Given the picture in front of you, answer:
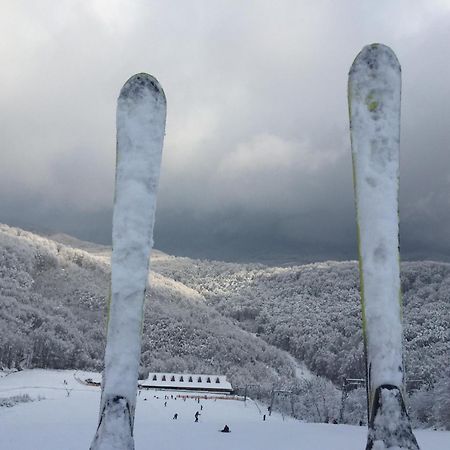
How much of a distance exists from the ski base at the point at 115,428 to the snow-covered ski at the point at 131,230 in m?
0.02

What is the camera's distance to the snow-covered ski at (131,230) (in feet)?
33.2

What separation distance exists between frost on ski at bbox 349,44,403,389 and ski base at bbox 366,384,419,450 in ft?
0.65

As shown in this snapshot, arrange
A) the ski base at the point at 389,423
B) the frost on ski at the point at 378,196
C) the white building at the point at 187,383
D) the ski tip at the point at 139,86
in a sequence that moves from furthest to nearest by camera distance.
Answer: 1. the white building at the point at 187,383
2. the ski tip at the point at 139,86
3. the frost on ski at the point at 378,196
4. the ski base at the point at 389,423

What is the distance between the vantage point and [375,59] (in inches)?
416

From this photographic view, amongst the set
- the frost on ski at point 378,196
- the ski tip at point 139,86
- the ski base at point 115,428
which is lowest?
the ski base at point 115,428

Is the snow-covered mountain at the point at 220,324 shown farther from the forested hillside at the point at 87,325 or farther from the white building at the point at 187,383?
the white building at the point at 187,383

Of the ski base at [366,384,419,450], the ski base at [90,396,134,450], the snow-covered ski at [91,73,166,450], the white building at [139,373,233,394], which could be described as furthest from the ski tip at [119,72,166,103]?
the white building at [139,373,233,394]

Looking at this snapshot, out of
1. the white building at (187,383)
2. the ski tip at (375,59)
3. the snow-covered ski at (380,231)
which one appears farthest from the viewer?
the white building at (187,383)

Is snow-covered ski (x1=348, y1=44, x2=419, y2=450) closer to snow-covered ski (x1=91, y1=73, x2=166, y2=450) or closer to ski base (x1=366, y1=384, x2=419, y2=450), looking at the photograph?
ski base (x1=366, y1=384, x2=419, y2=450)

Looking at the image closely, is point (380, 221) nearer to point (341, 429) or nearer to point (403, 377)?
point (403, 377)

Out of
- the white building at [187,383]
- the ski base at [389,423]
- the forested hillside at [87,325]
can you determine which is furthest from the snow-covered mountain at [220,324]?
the ski base at [389,423]

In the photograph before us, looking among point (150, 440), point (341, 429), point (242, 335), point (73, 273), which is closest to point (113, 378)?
point (150, 440)

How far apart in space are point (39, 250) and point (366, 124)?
150851 millimetres

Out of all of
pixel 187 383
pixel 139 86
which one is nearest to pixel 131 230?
pixel 139 86
